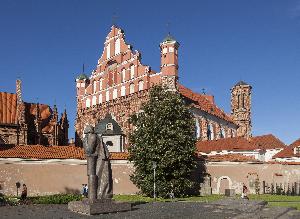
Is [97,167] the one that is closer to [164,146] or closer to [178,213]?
[178,213]

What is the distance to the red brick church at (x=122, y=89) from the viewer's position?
5256cm

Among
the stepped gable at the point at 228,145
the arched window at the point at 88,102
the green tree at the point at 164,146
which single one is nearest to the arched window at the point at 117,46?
the arched window at the point at 88,102

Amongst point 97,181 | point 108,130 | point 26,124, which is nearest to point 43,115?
point 26,124

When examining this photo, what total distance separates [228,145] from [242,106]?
3300 centimetres

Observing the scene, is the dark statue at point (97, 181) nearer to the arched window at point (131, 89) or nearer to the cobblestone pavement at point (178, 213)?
the cobblestone pavement at point (178, 213)

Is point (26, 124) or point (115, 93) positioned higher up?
point (115, 93)

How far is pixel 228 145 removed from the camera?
5666cm

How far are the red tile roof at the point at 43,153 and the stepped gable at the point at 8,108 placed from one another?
520 inches

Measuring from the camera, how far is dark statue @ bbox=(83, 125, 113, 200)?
59.1 feet

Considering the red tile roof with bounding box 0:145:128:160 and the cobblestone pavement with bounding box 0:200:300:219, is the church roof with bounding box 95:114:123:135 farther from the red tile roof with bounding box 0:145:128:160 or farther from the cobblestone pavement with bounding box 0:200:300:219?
the cobblestone pavement with bounding box 0:200:300:219

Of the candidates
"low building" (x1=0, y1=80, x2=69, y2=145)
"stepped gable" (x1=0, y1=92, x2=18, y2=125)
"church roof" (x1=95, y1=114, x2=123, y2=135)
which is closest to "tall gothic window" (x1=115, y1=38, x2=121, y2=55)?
"church roof" (x1=95, y1=114, x2=123, y2=135)

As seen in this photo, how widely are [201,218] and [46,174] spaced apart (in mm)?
24242

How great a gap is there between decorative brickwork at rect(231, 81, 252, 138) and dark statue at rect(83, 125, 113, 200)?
225 feet

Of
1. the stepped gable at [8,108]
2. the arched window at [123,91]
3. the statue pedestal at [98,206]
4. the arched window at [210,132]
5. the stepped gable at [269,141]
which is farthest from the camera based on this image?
the stepped gable at [269,141]
